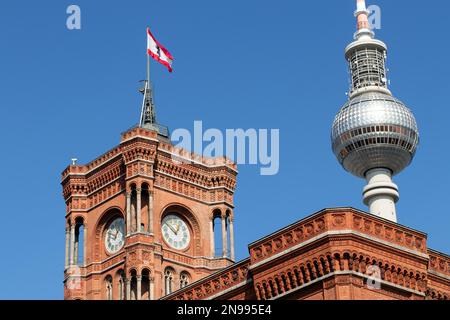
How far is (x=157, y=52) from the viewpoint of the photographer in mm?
100000

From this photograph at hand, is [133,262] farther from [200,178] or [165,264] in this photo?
[200,178]

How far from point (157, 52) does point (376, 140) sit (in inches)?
1111

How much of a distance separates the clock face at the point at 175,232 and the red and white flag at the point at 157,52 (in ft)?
48.8

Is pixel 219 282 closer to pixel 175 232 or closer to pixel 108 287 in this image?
pixel 108 287

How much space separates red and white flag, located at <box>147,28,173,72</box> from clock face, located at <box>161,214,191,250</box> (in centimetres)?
1487

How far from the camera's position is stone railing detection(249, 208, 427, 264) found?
5175 centimetres

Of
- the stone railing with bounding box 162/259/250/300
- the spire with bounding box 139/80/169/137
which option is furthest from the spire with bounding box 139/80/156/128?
the stone railing with bounding box 162/259/250/300

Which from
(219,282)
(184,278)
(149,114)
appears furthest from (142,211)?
(219,282)

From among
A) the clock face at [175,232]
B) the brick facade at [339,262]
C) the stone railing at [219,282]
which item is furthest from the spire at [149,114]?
the brick facade at [339,262]

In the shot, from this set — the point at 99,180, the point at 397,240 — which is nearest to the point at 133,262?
the point at 99,180

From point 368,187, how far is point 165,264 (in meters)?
21.7

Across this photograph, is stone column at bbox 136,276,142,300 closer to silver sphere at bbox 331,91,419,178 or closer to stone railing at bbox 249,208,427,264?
silver sphere at bbox 331,91,419,178

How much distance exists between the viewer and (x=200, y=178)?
96.6 m

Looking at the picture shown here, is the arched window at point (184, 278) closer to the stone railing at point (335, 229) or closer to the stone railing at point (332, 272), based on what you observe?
the stone railing at point (335, 229)
